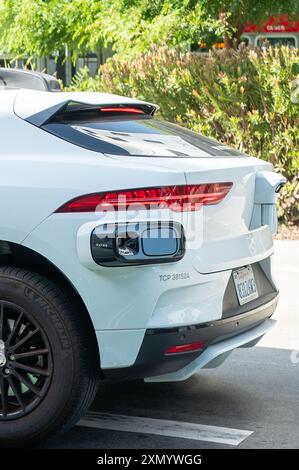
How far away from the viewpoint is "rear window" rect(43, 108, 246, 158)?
16.1 ft

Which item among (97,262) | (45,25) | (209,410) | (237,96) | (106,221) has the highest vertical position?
(45,25)

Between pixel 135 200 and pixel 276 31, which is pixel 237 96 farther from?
pixel 135 200

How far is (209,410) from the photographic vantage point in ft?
18.4

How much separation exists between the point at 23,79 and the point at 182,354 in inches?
132

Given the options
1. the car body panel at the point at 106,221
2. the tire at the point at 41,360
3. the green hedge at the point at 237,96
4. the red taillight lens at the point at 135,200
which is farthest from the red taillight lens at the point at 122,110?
the green hedge at the point at 237,96

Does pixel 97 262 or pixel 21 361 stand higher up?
pixel 97 262

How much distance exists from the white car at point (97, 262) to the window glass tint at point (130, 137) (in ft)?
0.03

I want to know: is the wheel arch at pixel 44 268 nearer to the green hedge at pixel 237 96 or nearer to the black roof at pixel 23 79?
the black roof at pixel 23 79

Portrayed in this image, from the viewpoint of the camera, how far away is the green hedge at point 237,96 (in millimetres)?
12023

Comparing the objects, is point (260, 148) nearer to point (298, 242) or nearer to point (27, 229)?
point (298, 242)

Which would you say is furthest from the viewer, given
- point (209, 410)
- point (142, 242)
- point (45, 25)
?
point (45, 25)

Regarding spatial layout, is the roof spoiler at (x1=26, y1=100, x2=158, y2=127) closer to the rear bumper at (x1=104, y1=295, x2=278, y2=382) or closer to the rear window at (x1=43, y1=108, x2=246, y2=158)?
the rear window at (x1=43, y1=108, x2=246, y2=158)

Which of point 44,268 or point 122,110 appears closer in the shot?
point 44,268

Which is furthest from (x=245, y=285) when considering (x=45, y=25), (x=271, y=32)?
(x=271, y=32)
